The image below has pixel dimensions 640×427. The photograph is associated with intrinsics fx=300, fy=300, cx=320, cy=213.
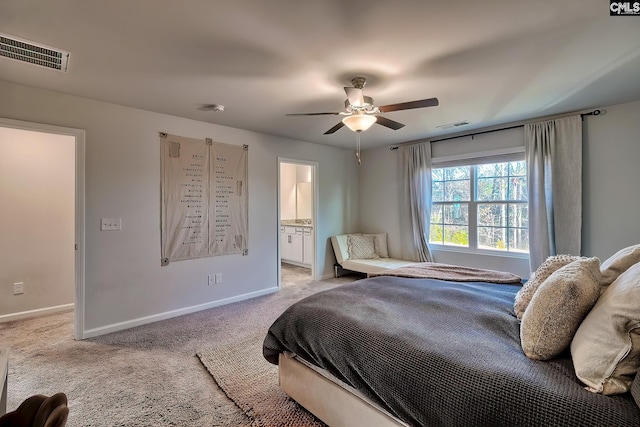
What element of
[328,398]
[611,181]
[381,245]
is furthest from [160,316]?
[611,181]

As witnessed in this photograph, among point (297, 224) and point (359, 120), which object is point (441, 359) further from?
point (297, 224)

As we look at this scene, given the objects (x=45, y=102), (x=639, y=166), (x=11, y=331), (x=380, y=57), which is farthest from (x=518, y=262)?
(x=11, y=331)

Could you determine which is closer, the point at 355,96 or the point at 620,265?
the point at 620,265

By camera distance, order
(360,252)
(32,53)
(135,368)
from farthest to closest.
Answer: (360,252)
(135,368)
(32,53)

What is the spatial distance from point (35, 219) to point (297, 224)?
4139mm

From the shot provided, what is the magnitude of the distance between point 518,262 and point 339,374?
11.7 feet

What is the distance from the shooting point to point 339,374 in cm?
157

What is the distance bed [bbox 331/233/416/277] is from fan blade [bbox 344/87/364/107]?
296cm

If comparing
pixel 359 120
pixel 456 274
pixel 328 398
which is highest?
pixel 359 120

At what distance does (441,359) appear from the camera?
4.21 feet

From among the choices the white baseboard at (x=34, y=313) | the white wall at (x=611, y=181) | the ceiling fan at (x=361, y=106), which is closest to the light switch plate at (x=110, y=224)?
the white baseboard at (x=34, y=313)

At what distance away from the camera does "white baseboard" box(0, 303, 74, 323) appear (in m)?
3.41

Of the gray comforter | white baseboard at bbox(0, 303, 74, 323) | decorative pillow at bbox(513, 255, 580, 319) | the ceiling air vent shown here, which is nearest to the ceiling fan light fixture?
the gray comforter

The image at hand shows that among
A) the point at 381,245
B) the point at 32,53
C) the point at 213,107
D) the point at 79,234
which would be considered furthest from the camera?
the point at 381,245
